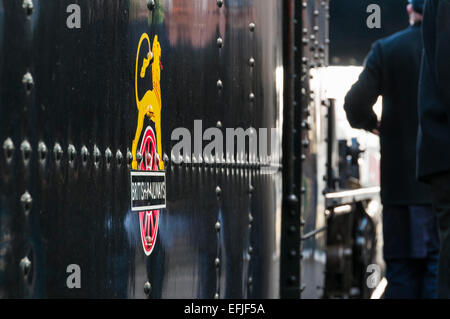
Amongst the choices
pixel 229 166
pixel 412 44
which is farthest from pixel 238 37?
pixel 412 44

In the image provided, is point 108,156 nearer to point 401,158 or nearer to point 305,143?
point 305,143

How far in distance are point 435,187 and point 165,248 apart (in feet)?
3.57

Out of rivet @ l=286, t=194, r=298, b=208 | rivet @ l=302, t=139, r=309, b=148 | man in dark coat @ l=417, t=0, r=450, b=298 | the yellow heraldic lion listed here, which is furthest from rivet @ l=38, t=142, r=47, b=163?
rivet @ l=302, t=139, r=309, b=148

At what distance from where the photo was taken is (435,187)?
3.33m

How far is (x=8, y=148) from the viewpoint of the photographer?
5.52 ft

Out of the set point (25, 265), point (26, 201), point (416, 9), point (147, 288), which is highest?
point (416, 9)

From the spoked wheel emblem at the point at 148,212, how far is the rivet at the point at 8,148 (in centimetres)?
70

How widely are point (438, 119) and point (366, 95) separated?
5.81ft

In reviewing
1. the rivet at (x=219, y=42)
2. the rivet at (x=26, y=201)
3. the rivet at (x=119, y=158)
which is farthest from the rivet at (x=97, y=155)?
the rivet at (x=219, y=42)

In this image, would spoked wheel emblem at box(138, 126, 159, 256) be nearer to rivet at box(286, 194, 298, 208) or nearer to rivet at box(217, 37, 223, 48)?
rivet at box(217, 37, 223, 48)

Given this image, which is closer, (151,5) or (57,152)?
(57,152)

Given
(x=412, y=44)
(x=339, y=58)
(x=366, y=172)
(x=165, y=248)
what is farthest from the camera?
(x=366, y=172)

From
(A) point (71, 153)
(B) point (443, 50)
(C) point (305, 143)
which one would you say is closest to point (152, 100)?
(A) point (71, 153)
